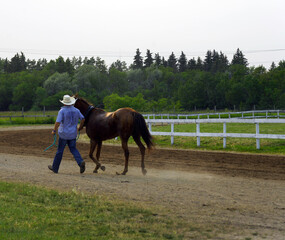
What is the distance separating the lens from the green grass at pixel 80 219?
5.46 meters

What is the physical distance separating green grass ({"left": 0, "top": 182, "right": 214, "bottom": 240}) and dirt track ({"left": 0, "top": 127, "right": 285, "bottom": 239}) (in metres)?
0.48

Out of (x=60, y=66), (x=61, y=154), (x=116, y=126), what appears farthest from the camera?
(x=60, y=66)

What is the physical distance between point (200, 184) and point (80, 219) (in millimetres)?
3990

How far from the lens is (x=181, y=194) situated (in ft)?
26.3

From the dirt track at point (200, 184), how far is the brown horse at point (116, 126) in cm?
80

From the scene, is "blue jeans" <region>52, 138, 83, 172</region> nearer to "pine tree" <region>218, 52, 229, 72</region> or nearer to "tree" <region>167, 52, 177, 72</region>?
"pine tree" <region>218, 52, 229, 72</region>

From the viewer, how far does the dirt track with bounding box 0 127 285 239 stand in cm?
621

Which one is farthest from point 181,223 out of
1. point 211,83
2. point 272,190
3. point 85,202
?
point 211,83

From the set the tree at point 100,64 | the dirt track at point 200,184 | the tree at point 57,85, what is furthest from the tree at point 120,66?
the dirt track at point 200,184

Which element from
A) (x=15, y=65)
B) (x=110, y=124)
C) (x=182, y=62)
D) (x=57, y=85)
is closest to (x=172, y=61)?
(x=182, y=62)

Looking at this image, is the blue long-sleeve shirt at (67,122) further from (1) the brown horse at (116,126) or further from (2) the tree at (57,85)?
(2) the tree at (57,85)

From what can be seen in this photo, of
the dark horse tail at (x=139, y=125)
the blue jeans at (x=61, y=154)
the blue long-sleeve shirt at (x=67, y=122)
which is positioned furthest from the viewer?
the dark horse tail at (x=139, y=125)

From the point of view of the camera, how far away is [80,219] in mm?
6098

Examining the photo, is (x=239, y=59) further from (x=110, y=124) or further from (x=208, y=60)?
(x=110, y=124)
